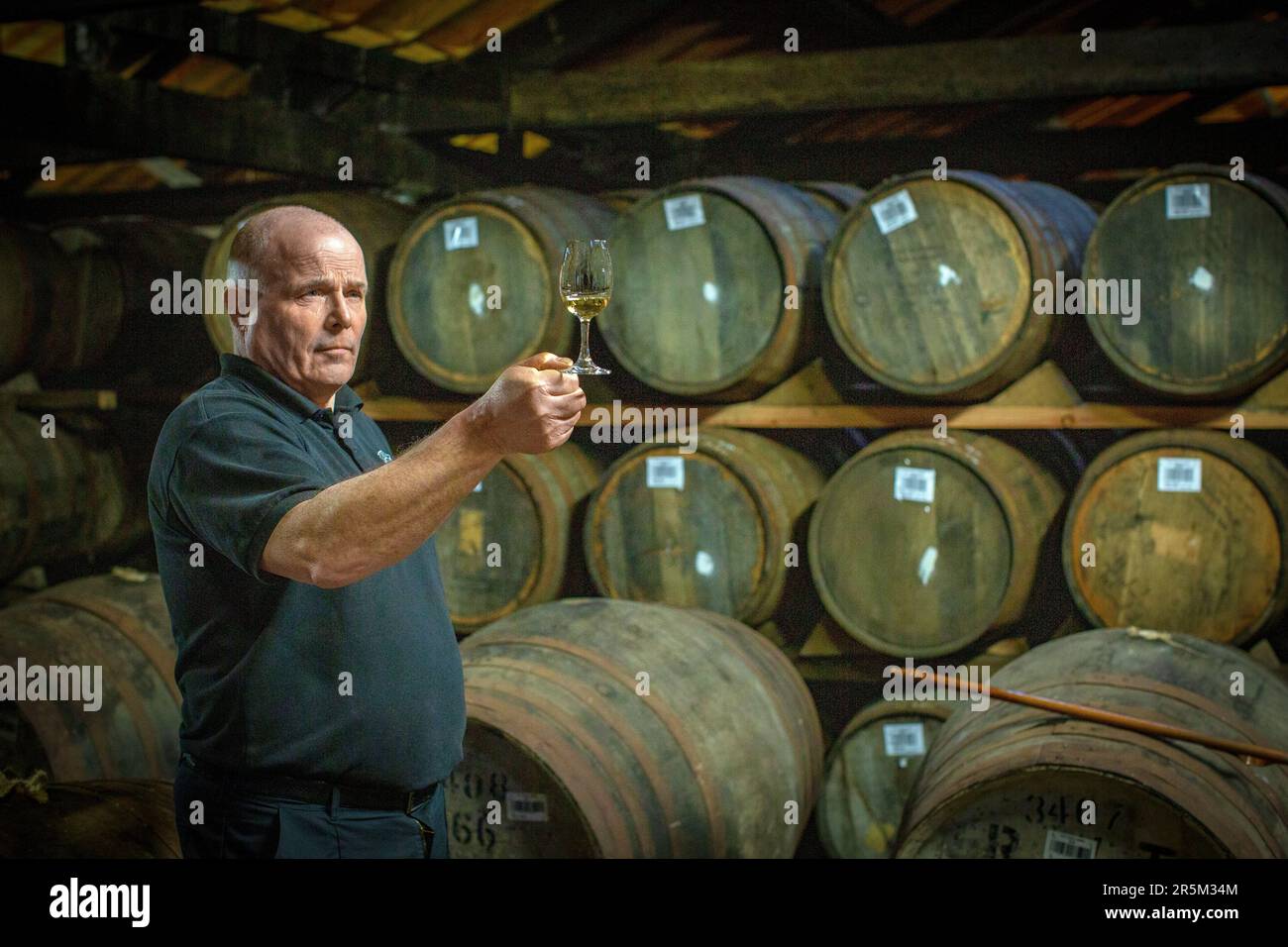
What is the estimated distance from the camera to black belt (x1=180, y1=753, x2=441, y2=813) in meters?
2.21

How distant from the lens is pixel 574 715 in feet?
10.0

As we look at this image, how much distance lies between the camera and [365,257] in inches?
163

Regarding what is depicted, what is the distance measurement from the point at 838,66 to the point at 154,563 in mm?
3035

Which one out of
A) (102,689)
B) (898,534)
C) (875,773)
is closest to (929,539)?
(898,534)

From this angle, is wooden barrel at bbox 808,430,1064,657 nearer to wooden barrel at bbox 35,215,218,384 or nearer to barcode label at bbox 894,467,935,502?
barcode label at bbox 894,467,935,502

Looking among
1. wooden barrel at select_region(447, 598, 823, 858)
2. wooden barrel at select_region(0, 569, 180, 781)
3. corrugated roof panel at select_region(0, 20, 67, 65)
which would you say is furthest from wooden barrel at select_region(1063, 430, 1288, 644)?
corrugated roof panel at select_region(0, 20, 67, 65)

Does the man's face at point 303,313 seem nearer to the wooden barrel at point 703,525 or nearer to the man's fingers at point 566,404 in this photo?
the man's fingers at point 566,404

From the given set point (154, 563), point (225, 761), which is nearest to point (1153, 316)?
point (225, 761)

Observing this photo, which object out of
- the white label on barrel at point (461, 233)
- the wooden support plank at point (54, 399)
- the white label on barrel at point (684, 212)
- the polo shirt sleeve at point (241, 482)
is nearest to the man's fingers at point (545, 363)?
the polo shirt sleeve at point (241, 482)

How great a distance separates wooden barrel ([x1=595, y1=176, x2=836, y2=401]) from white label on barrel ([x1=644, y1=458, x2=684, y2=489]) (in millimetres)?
228

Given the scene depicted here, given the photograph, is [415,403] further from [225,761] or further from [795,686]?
[225,761]

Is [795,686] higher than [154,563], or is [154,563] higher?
[154,563]
